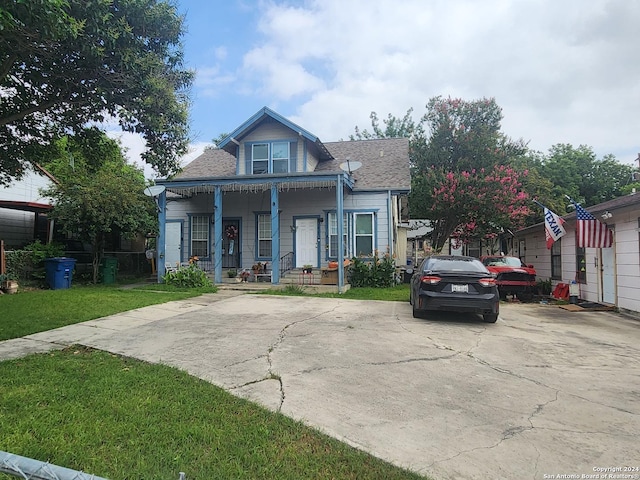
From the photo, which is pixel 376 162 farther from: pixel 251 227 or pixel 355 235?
pixel 251 227

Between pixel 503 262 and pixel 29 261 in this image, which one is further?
pixel 503 262

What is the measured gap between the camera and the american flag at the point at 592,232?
1079cm

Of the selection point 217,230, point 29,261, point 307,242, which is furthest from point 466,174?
point 29,261

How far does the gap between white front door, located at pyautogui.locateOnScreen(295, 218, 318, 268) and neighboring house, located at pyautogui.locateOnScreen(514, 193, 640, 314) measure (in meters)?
9.25

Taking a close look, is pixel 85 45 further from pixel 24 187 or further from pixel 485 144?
pixel 485 144

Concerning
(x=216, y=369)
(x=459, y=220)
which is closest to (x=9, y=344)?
(x=216, y=369)

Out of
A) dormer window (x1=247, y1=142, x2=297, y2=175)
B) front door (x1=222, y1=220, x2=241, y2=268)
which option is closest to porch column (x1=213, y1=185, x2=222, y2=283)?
front door (x1=222, y1=220, x2=241, y2=268)

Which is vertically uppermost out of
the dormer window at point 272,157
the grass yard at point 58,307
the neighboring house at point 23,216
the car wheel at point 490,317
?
the dormer window at point 272,157

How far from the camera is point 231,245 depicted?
56.6 ft

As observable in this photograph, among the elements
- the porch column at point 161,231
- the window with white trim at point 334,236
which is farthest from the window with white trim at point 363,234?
the porch column at point 161,231

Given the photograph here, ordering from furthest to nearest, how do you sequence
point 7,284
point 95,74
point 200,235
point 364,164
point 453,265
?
point 364,164 → point 200,235 → point 7,284 → point 453,265 → point 95,74

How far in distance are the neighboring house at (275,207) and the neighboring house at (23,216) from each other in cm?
495

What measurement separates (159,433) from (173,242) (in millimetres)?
15852

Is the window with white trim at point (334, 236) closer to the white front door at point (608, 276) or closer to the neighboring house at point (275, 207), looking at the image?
the neighboring house at point (275, 207)
